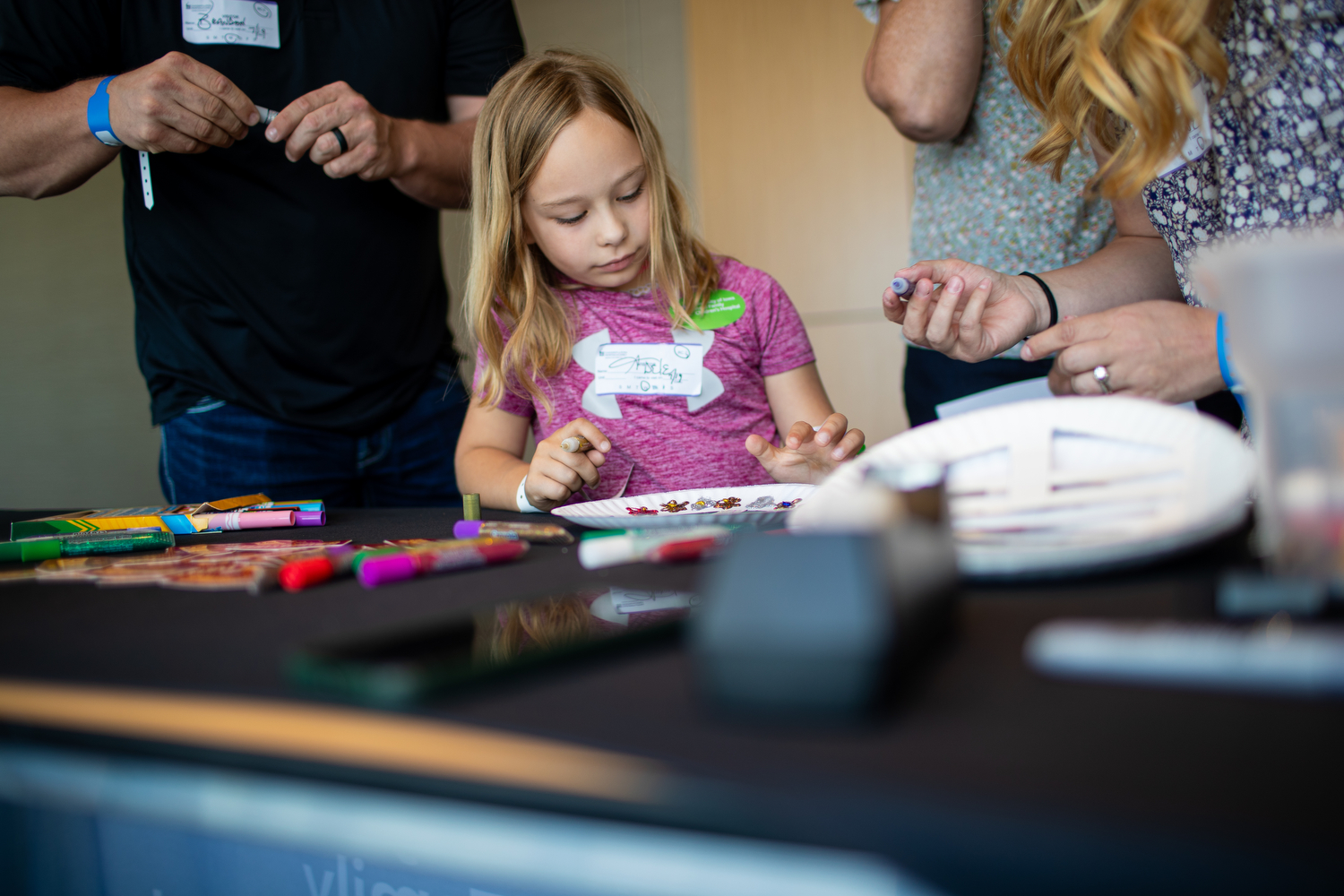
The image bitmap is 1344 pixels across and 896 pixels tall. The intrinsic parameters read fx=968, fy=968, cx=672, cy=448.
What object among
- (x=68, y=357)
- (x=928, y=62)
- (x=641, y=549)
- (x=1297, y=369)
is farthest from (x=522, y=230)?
(x=68, y=357)

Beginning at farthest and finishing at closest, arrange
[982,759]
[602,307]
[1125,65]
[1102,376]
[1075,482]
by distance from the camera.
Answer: [602,307] < [1102,376] < [1125,65] < [1075,482] < [982,759]

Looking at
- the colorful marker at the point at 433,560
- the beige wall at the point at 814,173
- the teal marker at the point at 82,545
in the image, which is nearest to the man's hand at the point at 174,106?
the teal marker at the point at 82,545

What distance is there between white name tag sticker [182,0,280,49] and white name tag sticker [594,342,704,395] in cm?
71

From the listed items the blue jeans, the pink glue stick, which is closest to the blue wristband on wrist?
the pink glue stick

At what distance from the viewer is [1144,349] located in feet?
2.65

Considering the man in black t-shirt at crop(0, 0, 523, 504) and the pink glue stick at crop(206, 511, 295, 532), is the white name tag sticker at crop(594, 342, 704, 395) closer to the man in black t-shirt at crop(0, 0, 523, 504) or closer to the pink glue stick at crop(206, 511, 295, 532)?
the man in black t-shirt at crop(0, 0, 523, 504)

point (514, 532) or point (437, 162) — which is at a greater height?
point (437, 162)

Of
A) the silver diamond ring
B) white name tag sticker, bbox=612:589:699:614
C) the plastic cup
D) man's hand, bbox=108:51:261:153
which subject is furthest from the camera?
man's hand, bbox=108:51:261:153

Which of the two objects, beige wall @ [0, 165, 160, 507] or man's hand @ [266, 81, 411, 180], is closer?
man's hand @ [266, 81, 411, 180]

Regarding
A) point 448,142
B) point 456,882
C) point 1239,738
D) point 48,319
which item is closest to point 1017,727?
point 1239,738

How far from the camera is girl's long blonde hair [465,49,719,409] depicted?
1.44m

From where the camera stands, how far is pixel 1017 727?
11.7 inches

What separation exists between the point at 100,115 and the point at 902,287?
1040 millimetres

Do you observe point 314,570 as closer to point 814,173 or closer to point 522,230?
point 522,230
